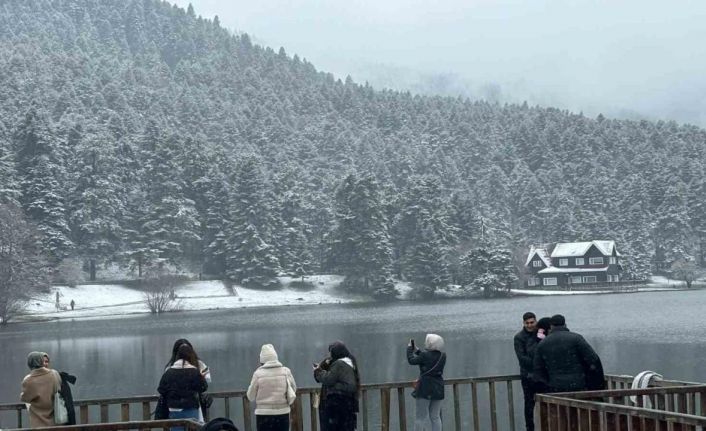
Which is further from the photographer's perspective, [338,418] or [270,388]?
[338,418]

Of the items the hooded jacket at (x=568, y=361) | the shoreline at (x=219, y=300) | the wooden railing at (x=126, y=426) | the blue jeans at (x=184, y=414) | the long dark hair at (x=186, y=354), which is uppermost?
the long dark hair at (x=186, y=354)

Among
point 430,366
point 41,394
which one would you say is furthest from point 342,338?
point 41,394

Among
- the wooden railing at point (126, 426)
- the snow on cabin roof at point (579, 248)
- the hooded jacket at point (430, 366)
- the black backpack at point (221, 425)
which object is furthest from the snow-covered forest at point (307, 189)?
the black backpack at point (221, 425)

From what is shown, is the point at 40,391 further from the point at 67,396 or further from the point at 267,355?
the point at 267,355

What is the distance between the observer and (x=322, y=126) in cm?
18375

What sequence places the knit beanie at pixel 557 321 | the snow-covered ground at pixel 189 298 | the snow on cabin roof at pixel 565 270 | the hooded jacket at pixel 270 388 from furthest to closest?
the snow on cabin roof at pixel 565 270 → the snow-covered ground at pixel 189 298 → the hooded jacket at pixel 270 388 → the knit beanie at pixel 557 321

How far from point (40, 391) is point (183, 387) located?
1.70 meters

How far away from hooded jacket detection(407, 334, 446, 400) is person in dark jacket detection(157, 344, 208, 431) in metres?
3.58

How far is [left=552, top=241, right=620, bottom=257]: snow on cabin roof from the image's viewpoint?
123000 millimetres

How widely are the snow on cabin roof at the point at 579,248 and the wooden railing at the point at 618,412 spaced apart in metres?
115

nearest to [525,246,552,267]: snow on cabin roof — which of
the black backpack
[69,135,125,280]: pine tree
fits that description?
[69,135,125,280]: pine tree

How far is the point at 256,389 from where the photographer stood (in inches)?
452

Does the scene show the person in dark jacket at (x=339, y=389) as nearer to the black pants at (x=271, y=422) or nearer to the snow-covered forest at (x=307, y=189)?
the black pants at (x=271, y=422)

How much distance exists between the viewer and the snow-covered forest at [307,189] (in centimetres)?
9706
